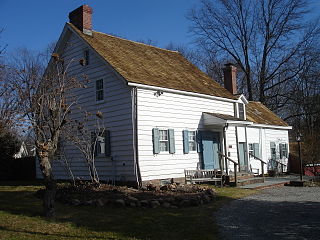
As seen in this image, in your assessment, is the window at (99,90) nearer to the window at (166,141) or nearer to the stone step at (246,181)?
the window at (166,141)

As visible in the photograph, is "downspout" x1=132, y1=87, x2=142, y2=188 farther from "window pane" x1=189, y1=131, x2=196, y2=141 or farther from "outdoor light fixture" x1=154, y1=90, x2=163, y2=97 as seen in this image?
"window pane" x1=189, y1=131, x2=196, y2=141

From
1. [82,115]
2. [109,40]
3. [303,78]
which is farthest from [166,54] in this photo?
[303,78]

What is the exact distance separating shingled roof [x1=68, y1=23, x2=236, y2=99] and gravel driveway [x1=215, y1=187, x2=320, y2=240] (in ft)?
22.7

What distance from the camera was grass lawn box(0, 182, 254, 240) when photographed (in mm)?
7504

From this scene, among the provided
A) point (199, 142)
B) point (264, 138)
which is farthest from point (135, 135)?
point (264, 138)

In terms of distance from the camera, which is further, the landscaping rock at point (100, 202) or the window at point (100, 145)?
the window at point (100, 145)

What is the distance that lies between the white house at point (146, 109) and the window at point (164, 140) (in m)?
0.05

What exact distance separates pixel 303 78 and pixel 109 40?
24278mm

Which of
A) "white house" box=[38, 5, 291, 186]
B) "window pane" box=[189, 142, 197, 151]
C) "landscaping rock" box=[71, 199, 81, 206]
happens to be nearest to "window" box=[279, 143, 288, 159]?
"white house" box=[38, 5, 291, 186]

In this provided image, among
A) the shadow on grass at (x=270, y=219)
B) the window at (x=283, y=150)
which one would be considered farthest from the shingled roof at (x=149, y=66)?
the window at (x=283, y=150)

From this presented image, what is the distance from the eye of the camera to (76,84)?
15.3 meters

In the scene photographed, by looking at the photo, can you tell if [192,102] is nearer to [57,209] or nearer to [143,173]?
[143,173]

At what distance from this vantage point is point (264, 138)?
2475cm

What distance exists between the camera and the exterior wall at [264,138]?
75.2 feet
